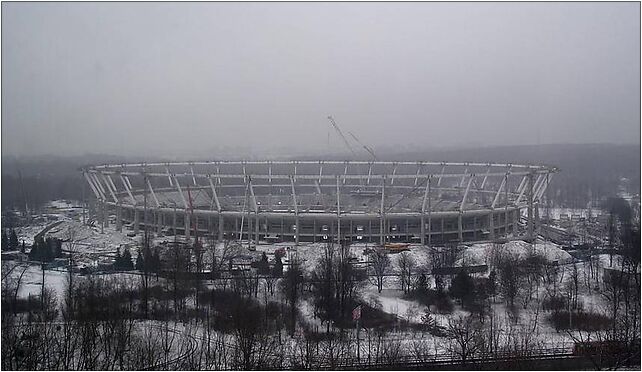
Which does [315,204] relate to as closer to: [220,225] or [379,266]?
[220,225]

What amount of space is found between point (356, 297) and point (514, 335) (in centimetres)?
191

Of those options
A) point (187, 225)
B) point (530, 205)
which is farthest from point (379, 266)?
point (530, 205)

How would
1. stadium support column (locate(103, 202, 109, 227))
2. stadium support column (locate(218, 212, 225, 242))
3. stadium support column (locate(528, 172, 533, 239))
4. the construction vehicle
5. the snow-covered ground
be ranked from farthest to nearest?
stadium support column (locate(103, 202, 109, 227)), stadium support column (locate(528, 172, 533, 239)), stadium support column (locate(218, 212, 225, 242)), the construction vehicle, the snow-covered ground

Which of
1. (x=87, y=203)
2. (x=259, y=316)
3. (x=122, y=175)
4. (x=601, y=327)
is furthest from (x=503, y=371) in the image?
(x=87, y=203)

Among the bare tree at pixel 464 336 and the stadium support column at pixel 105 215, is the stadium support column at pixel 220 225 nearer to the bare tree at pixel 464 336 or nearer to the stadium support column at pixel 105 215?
the stadium support column at pixel 105 215

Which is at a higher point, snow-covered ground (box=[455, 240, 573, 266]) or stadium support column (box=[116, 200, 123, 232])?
stadium support column (box=[116, 200, 123, 232])

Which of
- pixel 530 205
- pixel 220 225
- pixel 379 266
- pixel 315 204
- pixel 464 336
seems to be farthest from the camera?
pixel 315 204

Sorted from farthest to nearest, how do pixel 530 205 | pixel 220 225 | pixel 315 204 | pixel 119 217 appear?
1. pixel 315 204
2. pixel 119 217
3. pixel 530 205
4. pixel 220 225

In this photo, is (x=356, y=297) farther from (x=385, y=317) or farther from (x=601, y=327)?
(x=601, y=327)

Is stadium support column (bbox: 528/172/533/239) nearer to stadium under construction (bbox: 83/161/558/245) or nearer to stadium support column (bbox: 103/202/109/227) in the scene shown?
stadium under construction (bbox: 83/161/558/245)

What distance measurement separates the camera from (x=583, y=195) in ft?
54.6

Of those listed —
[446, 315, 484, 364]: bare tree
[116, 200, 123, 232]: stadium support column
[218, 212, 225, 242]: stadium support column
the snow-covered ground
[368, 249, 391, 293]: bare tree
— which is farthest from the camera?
[116, 200, 123, 232]: stadium support column

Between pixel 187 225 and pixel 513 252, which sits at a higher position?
pixel 187 225

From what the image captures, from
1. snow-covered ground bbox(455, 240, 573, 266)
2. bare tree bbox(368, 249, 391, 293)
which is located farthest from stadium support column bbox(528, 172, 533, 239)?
bare tree bbox(368, 249, 391, 293)
